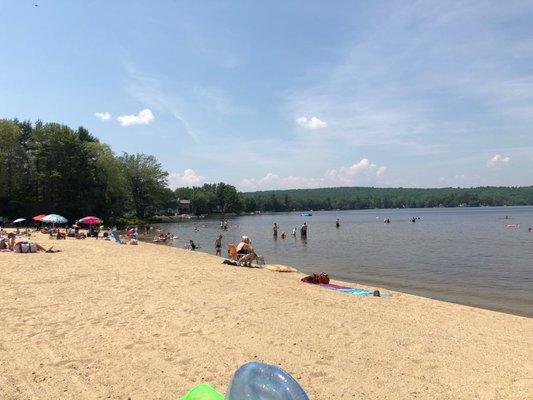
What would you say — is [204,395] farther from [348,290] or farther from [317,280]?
[317,280]

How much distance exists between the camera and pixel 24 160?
5575 centimetres

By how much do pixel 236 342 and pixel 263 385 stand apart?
14.2ft

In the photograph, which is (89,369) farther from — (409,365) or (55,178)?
(55,178)

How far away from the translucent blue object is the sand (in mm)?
2512

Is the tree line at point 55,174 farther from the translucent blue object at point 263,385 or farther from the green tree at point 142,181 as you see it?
the translucent blue object at point 263,385

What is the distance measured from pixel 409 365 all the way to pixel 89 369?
15.4 feet

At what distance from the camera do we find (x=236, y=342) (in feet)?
23.6

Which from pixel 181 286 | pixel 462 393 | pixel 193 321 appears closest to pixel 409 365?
pixel 462 393

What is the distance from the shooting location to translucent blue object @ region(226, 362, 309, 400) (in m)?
2.93

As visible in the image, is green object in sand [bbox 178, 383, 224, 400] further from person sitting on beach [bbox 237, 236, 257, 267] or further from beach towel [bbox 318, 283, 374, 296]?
person sitting on beach [bbox 237, 236, 257, 267]

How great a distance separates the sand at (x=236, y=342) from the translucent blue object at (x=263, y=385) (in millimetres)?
2512

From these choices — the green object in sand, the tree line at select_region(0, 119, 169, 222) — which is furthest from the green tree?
the green object in sand

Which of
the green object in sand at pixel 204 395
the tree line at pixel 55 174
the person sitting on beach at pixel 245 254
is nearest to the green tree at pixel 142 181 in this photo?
the tree line at pixel 55 174

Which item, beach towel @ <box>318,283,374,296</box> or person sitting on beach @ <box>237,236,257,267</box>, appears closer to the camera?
beach towel @ <box>318,283,374,296</box>
